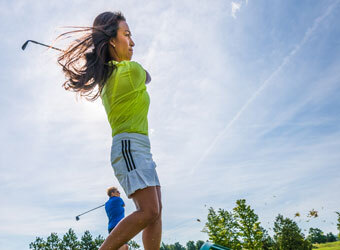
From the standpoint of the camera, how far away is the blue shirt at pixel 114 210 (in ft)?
23.4

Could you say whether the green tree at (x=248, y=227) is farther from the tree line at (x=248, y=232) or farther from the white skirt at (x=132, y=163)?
the white skirt at (x=132, y=163)

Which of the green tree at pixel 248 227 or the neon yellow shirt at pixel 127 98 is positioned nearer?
the neon yellow shirt at pixel 127 98

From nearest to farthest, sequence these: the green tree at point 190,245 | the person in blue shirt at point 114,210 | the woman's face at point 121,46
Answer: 1. the woman's face at point 121,46
2. the person in blue shirt at point 114,210
3. the green tree at point 190,245

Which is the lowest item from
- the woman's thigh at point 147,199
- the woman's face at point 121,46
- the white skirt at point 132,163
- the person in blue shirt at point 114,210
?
the woman's thigh at point 147,199

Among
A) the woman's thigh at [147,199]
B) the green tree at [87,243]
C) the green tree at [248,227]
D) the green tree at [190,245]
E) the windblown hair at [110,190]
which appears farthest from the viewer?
the green tree at [190,245]

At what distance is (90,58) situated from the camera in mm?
3229

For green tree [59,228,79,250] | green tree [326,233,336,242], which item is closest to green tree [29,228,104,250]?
green tree [59,228,79,250]

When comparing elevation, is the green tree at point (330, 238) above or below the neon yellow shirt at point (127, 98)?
below

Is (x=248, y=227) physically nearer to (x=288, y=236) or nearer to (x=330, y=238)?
(x=288, y=236)

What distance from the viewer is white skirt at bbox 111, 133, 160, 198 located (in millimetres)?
2717

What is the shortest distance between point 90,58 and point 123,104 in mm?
702

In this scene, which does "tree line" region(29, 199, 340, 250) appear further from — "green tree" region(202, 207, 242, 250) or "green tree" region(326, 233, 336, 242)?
"green tree" region(326, 233, 336, 242)

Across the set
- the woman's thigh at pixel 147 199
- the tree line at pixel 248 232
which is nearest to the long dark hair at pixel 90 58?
the woman's thigh at pixel 147 199

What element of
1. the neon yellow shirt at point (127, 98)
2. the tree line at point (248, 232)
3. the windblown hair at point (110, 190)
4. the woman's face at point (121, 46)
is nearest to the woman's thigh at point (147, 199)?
the neon yellow shirt at point (127, 98)
